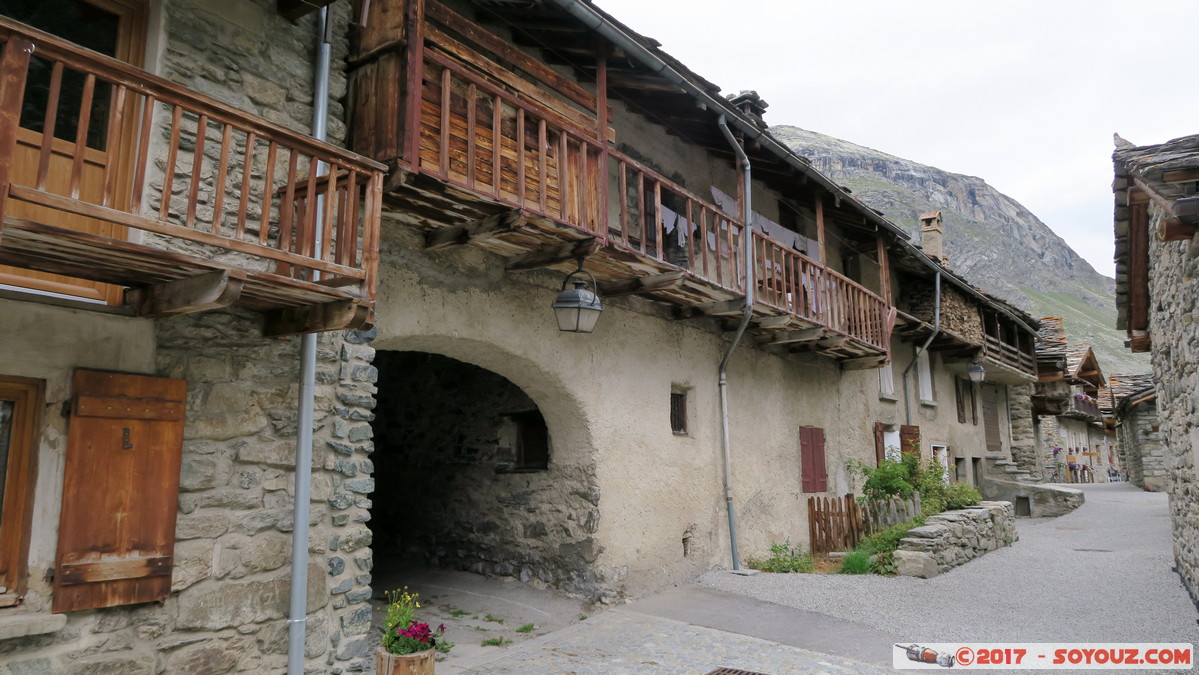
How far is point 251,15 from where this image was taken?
501cm

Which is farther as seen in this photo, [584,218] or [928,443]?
[928,443]

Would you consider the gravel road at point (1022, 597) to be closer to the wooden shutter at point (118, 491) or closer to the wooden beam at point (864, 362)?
the wooden beam at point (864, 362)

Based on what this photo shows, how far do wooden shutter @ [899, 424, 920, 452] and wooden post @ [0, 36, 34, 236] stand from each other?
14.8m

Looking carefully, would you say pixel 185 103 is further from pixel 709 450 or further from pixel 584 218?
pixel 709 450

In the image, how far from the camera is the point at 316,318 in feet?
14.7

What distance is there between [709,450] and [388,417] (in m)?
4.40

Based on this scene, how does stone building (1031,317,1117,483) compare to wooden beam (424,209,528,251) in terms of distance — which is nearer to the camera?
wooden beam (424,209,528,251)

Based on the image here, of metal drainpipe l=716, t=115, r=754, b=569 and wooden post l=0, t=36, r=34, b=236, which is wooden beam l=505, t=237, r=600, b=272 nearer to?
metal drainpipe l=716, t=115, r=754, b=569

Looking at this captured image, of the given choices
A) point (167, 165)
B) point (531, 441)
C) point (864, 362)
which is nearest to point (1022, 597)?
point (864, 362)

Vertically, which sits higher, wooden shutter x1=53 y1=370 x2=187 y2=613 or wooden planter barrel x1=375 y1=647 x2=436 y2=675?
wooden shutter x1=53 y1=370 x2=187 y2=613

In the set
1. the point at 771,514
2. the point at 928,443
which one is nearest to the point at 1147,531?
the point at 928,443

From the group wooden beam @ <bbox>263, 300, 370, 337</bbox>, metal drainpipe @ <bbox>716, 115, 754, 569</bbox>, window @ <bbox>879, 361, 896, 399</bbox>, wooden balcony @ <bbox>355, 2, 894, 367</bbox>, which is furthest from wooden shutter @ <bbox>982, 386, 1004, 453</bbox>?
wooden beam @ <bbox>263, 300, 370, 337</bbox>

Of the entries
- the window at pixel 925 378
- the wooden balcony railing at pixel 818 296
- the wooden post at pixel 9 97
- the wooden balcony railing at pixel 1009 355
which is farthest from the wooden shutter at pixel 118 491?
the wooden balcony railing at pixel 1009 355

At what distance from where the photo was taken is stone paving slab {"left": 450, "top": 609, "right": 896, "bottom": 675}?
5680 millimetres
